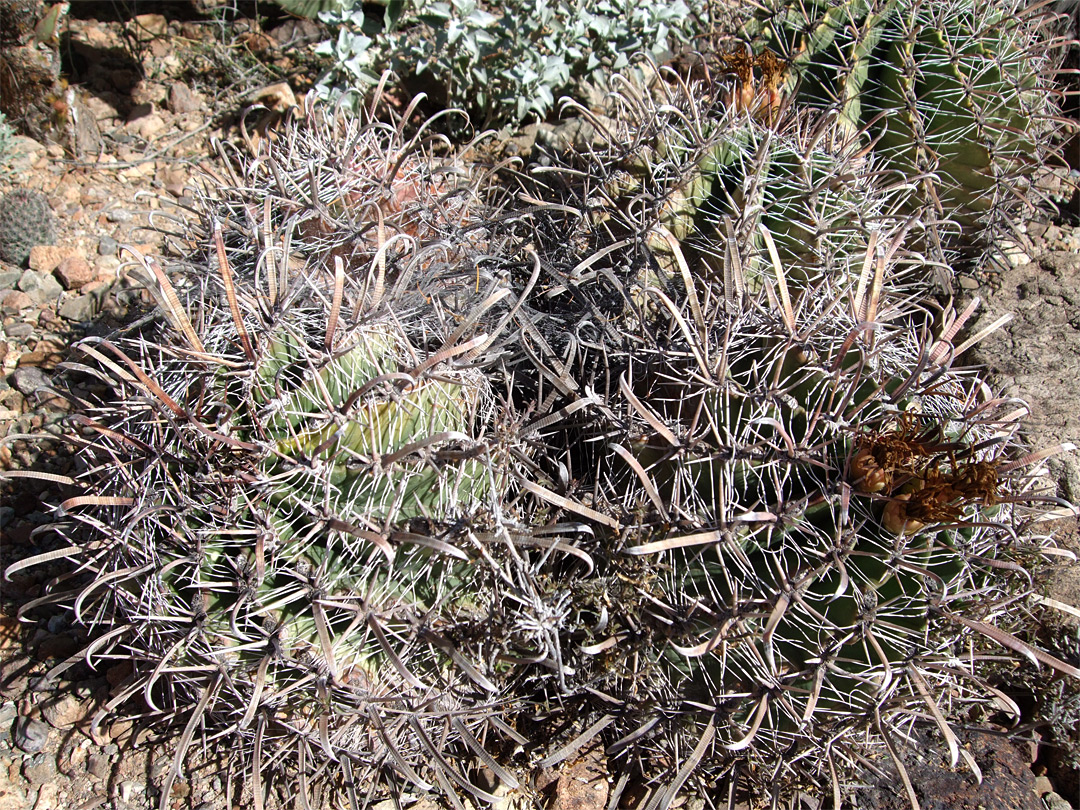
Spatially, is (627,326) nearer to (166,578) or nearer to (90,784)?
(166,578)

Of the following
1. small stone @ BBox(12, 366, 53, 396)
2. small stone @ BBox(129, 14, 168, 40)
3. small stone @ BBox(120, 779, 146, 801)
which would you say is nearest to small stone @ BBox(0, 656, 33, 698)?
small stone @ BBox(120, 779, 146, 801)

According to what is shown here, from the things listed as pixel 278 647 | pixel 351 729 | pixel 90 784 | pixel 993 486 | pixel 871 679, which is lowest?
pixel 90 784

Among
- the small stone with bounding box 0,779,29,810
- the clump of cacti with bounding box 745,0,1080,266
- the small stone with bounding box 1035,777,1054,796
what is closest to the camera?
the small stone with bounding box 0,779,29,810

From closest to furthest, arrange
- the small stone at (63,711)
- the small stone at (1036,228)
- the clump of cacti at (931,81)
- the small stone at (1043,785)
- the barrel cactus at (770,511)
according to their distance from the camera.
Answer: the barrel cactus at (770,511) < the small stone at (63,711) < the small stone at (1043,785) < the clump of cacti at (931,81) < the small stone at (1036,228)

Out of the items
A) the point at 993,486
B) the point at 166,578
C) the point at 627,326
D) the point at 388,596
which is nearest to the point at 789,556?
the point at 993,486

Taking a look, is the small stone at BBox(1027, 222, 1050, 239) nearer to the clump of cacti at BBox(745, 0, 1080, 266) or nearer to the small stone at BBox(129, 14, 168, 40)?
the clump of cacti at BBox(745, 0, 1080, 266)

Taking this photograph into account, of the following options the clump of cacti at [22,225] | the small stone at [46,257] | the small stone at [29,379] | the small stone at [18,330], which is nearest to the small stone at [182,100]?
the clump of cacti at [22,225]

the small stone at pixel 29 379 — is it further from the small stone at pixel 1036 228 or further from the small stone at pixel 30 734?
the small stone at pixel 1036 228
